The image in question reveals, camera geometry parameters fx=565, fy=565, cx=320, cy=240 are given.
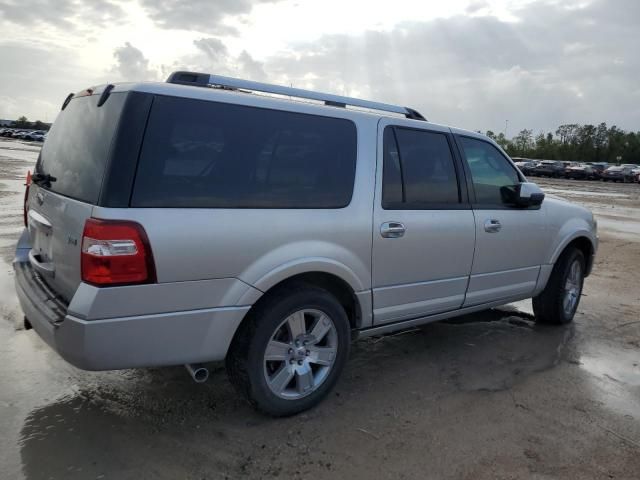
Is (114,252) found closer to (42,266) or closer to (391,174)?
(42,266)

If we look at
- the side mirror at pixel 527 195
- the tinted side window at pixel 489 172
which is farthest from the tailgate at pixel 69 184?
the side mirror at pixel 527 195

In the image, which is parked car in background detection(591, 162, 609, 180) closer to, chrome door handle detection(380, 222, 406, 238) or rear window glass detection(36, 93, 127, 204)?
chrome door handle detection(380, 222, 406, 238)

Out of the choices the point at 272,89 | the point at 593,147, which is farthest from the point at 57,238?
the point at 593,147

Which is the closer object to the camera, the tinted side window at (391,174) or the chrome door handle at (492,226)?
the tinted side window at (391,174)

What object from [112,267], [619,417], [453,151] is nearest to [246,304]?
[112,267]

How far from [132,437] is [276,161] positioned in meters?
1.76

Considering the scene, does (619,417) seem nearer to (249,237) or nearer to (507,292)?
(507,292)

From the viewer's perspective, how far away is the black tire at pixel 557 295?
5.51 meters

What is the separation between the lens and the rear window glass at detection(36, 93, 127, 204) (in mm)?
2878

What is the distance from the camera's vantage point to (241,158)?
3.15m

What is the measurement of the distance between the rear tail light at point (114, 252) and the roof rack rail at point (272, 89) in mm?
1105

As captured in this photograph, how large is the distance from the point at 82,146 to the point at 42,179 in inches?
25.5

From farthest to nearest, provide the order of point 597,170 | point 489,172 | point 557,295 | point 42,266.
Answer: point 597,170 < point 557,295 < point 489,172 < point 42,266

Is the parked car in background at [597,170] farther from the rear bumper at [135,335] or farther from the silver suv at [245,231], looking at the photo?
the rear bumper at [135,335]
